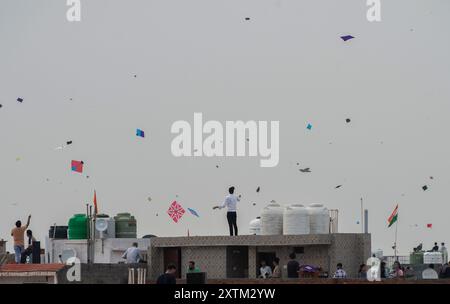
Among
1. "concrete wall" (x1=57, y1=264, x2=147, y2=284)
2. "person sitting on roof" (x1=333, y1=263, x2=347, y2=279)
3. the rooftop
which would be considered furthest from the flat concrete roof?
the rooftop

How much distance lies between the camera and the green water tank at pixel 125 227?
6625 centimetres

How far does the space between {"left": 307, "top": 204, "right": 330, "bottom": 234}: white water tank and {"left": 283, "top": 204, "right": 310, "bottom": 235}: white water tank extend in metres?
0.32

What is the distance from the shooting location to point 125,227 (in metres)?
66.6

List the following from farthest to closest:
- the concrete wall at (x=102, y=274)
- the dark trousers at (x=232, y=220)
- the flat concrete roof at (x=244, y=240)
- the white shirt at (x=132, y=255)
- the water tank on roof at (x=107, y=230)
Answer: the water tank on roof at (x=107, y=230), the white shirt at (x=132, y=255), the flat concrete roof at (x=244, y=240), the dark trousers at (x=232, y=220), the concrete wall at (x=102, y=274)

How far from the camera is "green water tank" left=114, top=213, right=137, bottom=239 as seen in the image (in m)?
66.2

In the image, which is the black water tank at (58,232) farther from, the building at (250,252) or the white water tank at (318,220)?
the white water tank at (318,220)

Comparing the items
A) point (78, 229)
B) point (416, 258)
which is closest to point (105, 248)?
point (78, 229)

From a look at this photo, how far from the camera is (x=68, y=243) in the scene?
65.4 m

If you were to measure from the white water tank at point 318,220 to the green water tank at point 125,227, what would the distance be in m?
11.1

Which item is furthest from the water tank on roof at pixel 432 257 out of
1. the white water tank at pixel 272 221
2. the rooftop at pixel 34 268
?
the rooftop at pixel 34 268
